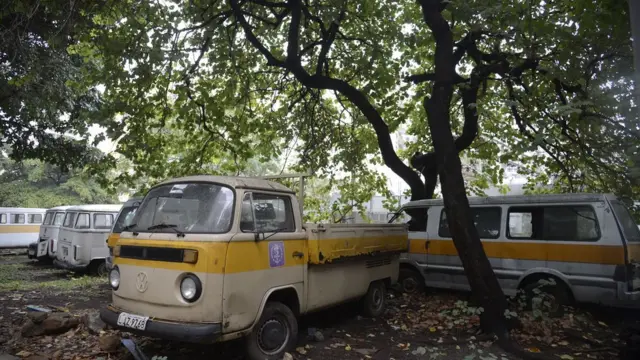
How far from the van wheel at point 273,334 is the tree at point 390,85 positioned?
2.89m

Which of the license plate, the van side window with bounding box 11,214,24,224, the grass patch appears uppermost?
A: the van side window with bounding box 11,214,24,224

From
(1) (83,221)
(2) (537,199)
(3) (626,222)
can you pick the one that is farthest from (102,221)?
(3) (626,222)

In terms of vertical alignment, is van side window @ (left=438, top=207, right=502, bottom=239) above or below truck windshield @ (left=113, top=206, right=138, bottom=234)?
above

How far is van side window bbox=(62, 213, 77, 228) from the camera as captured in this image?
40.9 feet

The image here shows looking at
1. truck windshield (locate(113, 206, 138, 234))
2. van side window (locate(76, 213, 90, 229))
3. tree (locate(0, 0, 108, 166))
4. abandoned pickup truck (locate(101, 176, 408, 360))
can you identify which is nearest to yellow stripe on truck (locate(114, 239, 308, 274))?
abandoned pickup truck (locate(101, 176, 408, 360))

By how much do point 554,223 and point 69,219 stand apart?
1272 cm

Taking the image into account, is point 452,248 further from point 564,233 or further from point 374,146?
point 374,146

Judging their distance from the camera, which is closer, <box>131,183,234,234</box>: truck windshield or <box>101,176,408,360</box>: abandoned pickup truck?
<box>101,176,408,360</box>: abandoned pickup truck

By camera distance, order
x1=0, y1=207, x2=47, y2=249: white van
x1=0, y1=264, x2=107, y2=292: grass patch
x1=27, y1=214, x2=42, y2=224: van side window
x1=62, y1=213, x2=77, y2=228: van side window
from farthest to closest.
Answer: x1=27, y1=214, x2=42, y2=224: van side window
x1=0, y1=207, x2=47, y2=249: white van
x1=62, y1=213, x2=77, y2=228: van side window
x1=0, y1=264, x2=107, y2=292: grass patch

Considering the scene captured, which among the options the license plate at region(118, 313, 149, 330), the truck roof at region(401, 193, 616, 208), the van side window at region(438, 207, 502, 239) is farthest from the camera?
the van side window at region(438, 207, 502, 239)

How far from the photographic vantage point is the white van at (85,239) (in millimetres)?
11914

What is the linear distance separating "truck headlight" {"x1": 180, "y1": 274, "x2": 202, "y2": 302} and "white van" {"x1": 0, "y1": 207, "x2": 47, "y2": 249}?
2013 cm

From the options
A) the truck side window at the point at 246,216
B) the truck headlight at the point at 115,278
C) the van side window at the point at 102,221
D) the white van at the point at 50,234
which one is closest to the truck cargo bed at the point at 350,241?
the truck side window at the point at 246,216

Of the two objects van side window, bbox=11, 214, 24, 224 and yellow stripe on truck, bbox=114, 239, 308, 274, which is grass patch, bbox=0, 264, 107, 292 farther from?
van side window, bbox=11, 214, 24, 224
